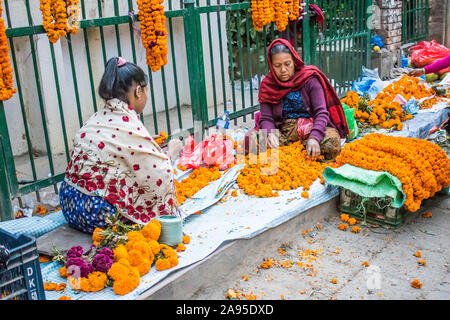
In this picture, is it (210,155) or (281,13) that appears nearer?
(210,155)

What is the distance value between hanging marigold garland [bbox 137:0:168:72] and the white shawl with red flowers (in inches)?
53.0

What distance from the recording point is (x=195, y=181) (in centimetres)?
446

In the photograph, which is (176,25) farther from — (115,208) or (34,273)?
(34,273)

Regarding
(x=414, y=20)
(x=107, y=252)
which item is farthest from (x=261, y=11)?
(x=414, y=20)

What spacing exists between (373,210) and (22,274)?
109 inches

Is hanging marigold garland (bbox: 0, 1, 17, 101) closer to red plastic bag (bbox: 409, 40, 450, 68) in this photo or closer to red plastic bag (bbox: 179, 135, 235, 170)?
red plastic bag (bbox: 179, 135, 235, 170)

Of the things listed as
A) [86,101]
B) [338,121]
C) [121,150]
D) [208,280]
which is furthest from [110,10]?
[208,280]

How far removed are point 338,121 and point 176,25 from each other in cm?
403

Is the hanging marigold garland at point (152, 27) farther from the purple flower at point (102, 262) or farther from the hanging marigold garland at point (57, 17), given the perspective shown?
the purple flower at point (102, 262)

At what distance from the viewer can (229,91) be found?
8.80 m

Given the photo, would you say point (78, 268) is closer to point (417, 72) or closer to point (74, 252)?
point (74, 252)

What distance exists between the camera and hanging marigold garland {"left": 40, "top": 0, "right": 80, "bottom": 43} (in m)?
3.88

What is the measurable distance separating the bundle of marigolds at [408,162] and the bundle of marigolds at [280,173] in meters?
0.32

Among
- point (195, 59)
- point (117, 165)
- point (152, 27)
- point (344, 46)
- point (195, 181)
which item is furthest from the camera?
point (344, 46)
